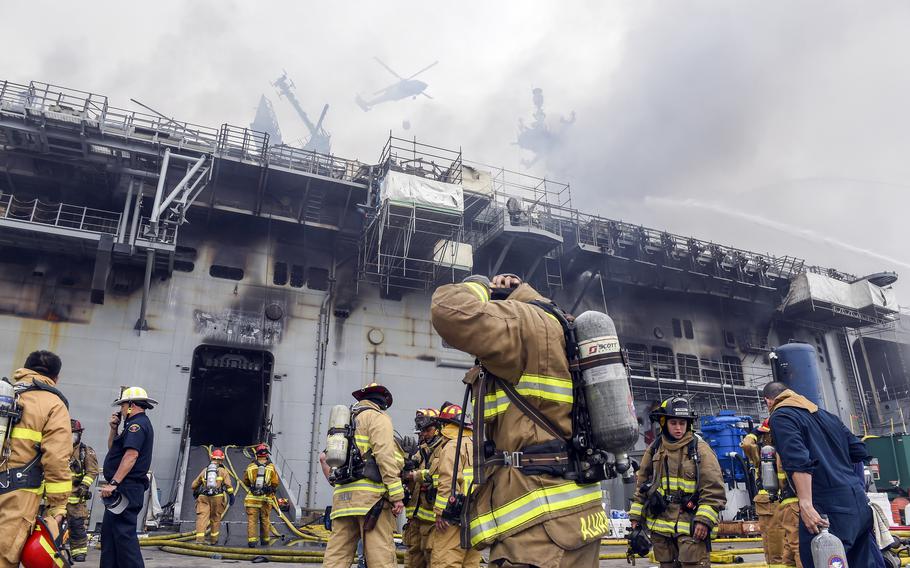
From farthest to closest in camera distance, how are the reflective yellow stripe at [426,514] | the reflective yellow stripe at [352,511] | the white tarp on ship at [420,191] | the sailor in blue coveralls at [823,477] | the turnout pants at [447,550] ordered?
1. the white tarp on ship at [420,191]
2. the reflective yellow stripe at [426,514]
3. the turnout pants at [447,550]
4. the reflective yellow stripe at [352,511]
5. the sailor in blue coveralls at [823,477]

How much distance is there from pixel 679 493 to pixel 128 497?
4.74 metres

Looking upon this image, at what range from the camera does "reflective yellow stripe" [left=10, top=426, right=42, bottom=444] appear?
3.99 meters

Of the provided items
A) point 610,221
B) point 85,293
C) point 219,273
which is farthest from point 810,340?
point 85,293

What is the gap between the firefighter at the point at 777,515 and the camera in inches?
205

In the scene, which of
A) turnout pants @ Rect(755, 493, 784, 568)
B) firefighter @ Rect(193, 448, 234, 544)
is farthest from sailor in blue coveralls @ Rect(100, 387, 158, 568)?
turnout pants @ Rect(755, 493, 784, 568)

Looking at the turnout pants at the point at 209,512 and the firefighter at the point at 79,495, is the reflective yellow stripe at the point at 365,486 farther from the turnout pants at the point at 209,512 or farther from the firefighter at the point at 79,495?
the turnout pants at the point at 209,512

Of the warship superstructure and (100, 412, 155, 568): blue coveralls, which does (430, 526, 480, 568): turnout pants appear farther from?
the warship superstructure

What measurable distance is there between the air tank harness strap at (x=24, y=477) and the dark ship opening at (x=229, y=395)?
43.3 ft

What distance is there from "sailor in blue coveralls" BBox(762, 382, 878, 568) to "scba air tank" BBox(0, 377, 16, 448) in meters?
5.22

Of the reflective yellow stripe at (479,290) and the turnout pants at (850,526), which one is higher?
the reflective yellow stripe at (479,290)

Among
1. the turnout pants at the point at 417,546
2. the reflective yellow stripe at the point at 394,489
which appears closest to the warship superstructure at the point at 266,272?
the turnout pants at the point at 417,546

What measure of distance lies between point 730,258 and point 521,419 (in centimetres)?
2439

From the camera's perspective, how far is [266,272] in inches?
720

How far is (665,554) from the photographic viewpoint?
4824mm
